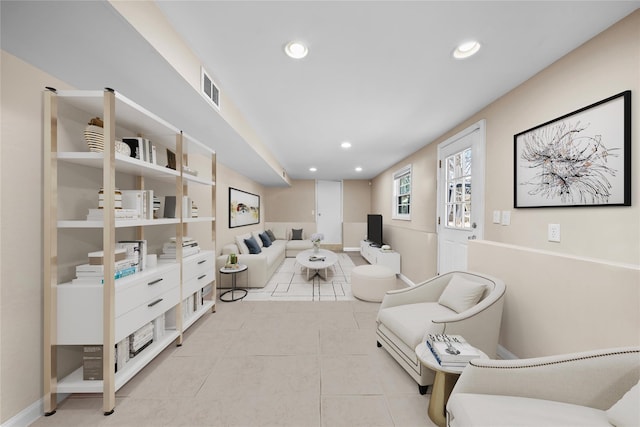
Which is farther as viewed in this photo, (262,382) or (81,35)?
(262,382)

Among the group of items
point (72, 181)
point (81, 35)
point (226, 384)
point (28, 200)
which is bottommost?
point (226, 384)

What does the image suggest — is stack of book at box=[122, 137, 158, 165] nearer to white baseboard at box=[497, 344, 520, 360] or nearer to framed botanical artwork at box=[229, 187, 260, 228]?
framed botanical artwork at box=[229, 187, 260, 228]

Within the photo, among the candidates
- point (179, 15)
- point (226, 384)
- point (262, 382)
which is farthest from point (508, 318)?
point (179, 15)

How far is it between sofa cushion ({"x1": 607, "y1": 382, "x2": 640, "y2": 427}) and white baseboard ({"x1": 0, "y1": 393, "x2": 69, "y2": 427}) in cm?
298

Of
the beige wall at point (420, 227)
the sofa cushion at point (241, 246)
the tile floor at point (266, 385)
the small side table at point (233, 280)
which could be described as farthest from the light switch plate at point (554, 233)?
the sofa cushion at point (241, 246)

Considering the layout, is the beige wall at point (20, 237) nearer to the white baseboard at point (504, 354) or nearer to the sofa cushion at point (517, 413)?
the sofa cushion at point (517, 413)

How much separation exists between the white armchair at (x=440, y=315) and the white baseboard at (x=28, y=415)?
242 centimetres

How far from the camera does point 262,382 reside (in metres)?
1.69

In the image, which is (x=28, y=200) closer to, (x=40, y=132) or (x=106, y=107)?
(x=40, y=132)

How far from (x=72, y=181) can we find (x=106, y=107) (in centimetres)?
63

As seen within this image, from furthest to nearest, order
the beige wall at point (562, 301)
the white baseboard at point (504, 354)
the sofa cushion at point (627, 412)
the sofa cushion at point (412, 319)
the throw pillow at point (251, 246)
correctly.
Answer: the throw pillow at point (251, 246), the white baseboard at point (504, 354), the sofa cushion at point (412, 319), the beige wall at point (562, 301), the sofa cushion at point (627, 412)

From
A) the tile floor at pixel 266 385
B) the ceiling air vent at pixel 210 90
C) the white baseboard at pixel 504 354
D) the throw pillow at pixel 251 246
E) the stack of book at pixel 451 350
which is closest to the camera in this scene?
the stack of book at pixel 451 350

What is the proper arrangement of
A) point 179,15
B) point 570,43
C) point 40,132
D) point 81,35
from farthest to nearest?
point 570,43, point 40,132, point 179,15, point 81,35

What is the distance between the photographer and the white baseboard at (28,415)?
1.28 metres
